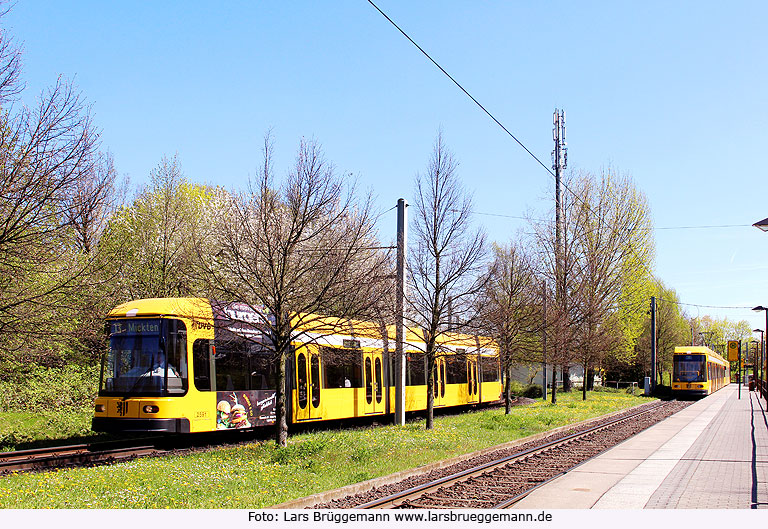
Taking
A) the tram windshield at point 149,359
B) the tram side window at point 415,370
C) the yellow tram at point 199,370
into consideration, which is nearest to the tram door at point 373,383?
the tram side window at point 415,370

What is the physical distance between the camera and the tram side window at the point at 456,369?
27.8 m

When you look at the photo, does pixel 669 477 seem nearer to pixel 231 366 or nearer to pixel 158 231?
pixel 231 366

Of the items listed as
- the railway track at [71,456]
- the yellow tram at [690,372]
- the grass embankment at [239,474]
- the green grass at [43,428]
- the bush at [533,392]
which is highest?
the grass embankment at [239,474]

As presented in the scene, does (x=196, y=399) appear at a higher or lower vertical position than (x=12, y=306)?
lower

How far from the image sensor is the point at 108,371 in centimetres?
1633

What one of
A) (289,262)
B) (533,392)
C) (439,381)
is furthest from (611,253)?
(289,262)

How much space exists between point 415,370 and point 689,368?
30.5 metres

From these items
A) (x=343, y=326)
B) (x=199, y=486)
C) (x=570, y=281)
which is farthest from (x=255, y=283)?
(x=570, y=281)

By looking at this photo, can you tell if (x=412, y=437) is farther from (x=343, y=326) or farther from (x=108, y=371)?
(x=108, y=371)

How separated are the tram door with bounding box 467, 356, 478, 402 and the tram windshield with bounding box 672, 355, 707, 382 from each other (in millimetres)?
23213

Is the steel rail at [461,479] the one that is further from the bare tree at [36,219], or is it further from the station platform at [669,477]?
the bare tree at [36,219]

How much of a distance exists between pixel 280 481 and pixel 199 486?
1306 mm

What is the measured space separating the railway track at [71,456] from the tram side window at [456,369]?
12530 mm
